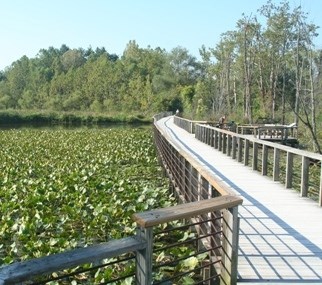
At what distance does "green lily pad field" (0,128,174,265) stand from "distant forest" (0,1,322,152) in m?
14.5

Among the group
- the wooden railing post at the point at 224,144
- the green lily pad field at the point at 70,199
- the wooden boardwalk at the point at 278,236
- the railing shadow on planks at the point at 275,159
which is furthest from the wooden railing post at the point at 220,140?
the wooden boardwalk at the point at 278,236

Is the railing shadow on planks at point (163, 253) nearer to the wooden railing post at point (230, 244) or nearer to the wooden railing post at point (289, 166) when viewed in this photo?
the wooden railing post at point (230, 244)

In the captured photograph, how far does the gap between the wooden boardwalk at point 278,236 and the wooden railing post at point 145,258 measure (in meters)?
1.50

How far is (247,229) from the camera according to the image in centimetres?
555

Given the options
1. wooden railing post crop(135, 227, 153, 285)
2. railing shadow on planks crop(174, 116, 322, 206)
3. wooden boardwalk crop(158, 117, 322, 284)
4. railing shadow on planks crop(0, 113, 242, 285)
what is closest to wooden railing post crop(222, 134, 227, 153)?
railing shadow on planks crop(174, 116, 322, 206)

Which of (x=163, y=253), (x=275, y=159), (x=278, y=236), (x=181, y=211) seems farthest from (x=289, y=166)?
(x=181, y=211)

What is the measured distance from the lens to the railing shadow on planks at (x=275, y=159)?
780 centimetres

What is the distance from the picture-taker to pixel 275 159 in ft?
30.8

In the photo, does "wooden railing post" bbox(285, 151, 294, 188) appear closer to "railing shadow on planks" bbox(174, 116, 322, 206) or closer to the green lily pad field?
"railing shadow on planks" bbox(174, 116, 322, 206)

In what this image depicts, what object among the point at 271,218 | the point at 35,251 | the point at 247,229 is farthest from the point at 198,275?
the point at 35,251

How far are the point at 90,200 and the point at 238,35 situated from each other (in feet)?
113

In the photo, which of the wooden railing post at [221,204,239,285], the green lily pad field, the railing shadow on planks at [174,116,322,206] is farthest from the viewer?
the railing shadow on planks at [174,116,322,206]

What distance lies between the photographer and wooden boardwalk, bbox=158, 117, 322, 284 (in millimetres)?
4195

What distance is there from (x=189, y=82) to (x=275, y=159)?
7304 centimetres
